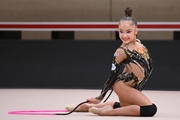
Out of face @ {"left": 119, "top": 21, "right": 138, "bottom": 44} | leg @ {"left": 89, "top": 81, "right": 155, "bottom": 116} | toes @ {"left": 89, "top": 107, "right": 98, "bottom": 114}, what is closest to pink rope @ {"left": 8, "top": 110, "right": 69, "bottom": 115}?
toes @ {"left": 89, "top": 107, "right": 98, "bottom": 114}

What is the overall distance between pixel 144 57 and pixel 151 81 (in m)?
3.74

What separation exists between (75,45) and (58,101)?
7.43 feet

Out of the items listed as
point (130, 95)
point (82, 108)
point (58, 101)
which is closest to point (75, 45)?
point (58, 101)

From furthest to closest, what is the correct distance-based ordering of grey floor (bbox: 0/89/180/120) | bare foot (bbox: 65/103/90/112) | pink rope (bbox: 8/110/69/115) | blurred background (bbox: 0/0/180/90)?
blurred background (bbox: 0/0/180/90)
bare foot (bbox: 65/103/90/112)
pink rope (bbox: 8/110/69/115)
grey floor (bbox: 0/89/180/120)

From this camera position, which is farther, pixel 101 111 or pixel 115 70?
pixel 101 111

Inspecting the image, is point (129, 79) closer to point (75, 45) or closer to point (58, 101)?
point (58, 101)

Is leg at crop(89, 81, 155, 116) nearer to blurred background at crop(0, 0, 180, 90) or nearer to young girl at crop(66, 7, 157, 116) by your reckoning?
young girl at crop(66, 7, 157, 116)

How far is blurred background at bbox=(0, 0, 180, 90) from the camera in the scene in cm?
885

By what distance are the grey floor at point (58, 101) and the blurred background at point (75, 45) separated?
0.51m

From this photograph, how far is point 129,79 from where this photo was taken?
204 inches

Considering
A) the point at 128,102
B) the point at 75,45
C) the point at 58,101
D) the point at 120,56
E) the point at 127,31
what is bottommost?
the point at 58,101

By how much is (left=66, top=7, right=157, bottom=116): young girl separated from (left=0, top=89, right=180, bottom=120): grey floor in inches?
4.7

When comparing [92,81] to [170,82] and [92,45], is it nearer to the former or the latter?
[92,45]

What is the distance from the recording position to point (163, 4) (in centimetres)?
903
